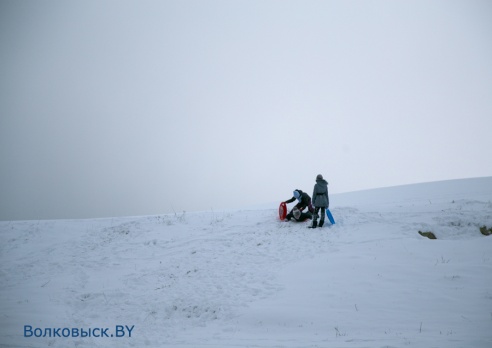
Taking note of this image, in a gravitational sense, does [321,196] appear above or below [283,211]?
above

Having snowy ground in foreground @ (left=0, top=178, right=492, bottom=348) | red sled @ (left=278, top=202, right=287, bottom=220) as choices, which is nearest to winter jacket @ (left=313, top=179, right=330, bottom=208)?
snowy ground in foreground @ (left=0, top=178, right=492, bottom=348)

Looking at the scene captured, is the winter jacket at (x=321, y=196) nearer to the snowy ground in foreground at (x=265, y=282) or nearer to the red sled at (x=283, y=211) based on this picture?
the snowy ground in foreground at (x=265, y=282)

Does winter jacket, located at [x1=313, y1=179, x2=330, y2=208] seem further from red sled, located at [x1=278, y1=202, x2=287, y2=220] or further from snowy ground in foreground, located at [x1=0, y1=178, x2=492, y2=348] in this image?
red sled, located at [x1=278, y1=202, x2=287, y2=220]

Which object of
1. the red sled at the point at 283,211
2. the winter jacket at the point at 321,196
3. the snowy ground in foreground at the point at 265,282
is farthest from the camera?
the red sled at the point at 283,211

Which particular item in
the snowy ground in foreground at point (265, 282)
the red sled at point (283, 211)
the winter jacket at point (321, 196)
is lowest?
the snowy ground in foreground at point (265, 282)

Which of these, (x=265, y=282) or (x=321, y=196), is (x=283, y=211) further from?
(x=265, y=282)

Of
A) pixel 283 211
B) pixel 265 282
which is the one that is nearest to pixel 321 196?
pixel 283 211

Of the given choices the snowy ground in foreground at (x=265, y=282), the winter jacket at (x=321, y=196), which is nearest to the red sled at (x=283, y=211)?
the snowy ground in foreground at (x=265, y=282)

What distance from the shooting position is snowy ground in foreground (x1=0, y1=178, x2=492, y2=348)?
20.7ft

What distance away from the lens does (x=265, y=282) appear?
346 inches

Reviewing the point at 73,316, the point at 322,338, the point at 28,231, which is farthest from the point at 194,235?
the point at 28,231

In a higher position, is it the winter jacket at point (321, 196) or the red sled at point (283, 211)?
the winter jacket at point (321, 196)

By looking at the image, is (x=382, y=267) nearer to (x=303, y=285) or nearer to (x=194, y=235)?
(x=303, y=285)

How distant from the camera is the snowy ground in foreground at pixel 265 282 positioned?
20.7 feet
